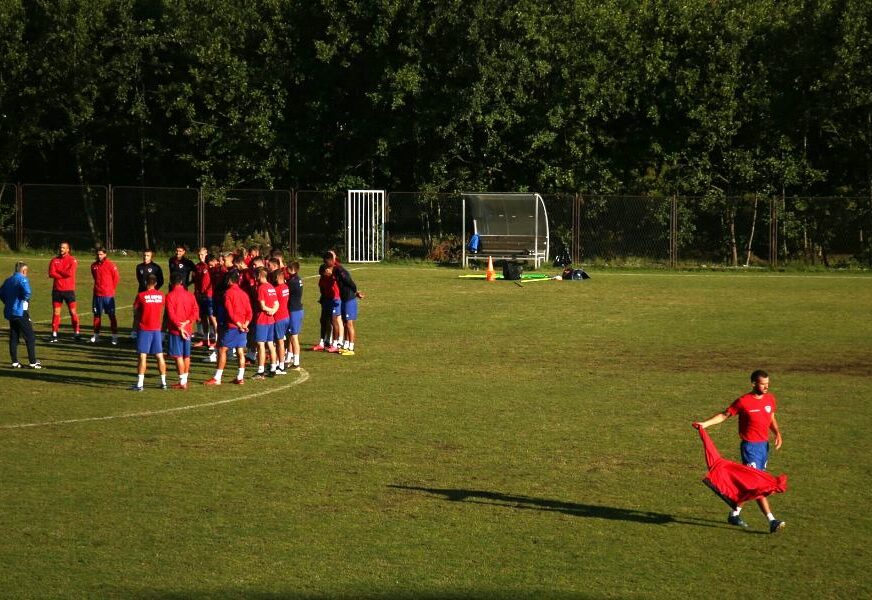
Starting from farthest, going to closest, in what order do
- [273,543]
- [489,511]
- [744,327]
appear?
[744,327]
[489,511]
[273,543]

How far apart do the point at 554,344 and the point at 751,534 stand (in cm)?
1388

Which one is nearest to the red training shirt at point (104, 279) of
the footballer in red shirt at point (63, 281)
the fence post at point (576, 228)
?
the footballer in red shirt at point (63, 281)

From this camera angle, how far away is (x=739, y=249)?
50.8m

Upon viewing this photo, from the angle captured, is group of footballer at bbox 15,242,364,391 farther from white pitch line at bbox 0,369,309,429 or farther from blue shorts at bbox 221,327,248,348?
white pitch line at bbox 0,369,309,429

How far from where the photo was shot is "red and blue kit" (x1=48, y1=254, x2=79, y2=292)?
26.3m

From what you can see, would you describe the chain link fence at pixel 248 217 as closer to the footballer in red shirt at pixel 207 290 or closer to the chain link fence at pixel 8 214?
the chain link fence at pixel 8 214

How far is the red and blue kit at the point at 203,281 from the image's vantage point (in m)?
23.7

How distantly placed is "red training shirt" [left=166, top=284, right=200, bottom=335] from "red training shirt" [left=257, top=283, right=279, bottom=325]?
1.15 meters

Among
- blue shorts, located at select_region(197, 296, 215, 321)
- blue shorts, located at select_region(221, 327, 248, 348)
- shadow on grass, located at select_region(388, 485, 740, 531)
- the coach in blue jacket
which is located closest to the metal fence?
blue shorts, located at select_region(197, 296, 215, 321)

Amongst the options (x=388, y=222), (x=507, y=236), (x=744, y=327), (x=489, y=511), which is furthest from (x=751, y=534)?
(x=388, y=222)

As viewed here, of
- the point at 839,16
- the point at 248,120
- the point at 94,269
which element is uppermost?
the point at 839,16

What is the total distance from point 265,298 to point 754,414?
1013cm

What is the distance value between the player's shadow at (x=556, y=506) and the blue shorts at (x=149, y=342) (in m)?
7.37

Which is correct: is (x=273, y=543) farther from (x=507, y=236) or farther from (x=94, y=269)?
(x=507, y=236)
